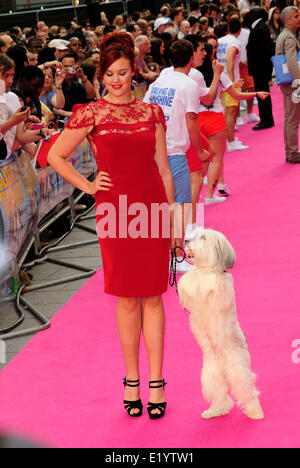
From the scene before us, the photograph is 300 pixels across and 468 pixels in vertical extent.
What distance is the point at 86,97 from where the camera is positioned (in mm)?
9930

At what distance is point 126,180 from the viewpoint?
3582 mm

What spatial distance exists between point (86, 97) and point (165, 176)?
250 inches

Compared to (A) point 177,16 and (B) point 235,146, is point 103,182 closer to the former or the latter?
(B) point 235,146

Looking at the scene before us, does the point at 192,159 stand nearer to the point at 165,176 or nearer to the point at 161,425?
the point at 165,176

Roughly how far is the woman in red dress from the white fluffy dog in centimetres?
26

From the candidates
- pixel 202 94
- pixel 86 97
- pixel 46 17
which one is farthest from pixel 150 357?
pixel 46 17

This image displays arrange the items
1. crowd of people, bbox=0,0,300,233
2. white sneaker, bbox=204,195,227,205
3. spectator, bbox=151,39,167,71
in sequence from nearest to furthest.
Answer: crowd of people, bbox=0,0,300,233 < white sneaker, bbox=204,195,227,205 < spectator, bbox=151,39,167,71

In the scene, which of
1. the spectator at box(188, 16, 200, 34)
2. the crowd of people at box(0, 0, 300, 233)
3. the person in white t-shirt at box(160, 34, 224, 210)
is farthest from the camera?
the spectator at box(188, 16, 200, 34)

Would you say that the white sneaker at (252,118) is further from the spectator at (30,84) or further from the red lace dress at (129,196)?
the red lace dress at (129,196)

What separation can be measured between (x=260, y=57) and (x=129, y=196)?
9785 millimetres

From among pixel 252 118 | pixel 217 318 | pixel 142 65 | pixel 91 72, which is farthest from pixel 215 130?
pixel 252 118

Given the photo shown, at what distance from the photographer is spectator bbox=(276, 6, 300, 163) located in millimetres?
9281

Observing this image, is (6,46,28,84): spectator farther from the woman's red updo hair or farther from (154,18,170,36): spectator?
(154,18,170,36): spectator

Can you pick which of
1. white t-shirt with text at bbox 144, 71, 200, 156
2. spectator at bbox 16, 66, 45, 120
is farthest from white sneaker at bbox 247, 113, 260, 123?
white t-shirt with text at bbox 144, 71, 200, 156
